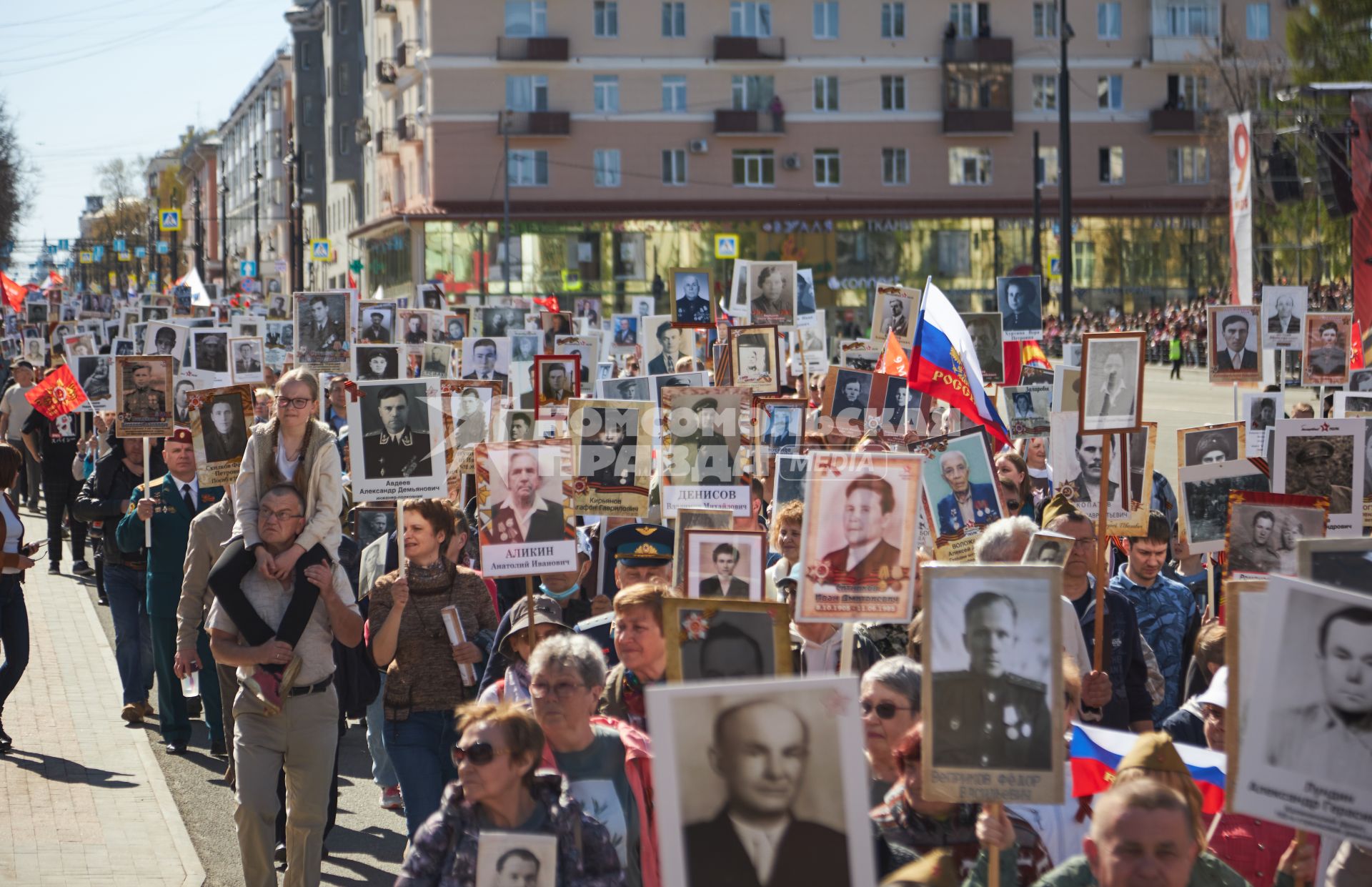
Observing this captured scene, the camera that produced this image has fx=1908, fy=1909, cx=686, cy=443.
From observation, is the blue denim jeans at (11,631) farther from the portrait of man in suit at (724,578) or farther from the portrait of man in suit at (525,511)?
the portrait of man in suit at (724,578)

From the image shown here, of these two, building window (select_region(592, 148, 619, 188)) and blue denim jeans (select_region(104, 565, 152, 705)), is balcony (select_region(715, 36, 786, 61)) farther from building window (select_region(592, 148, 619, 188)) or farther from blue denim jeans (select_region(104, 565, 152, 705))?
blue denim jeans (select_region(104, 565, 152, 705))

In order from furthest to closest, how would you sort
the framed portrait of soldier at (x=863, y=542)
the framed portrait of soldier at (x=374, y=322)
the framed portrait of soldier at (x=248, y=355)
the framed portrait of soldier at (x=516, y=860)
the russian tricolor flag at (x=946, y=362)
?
the framed portrait of soldier at (x=374, y=322)
the framed portrait of soldier at (x=248, y=355)
the russian tricolor flag at (x=946, y=362)
the framed portrait of soldier at (x=863, y=542)
the framed portrait of soldier at (x=516, y=860)

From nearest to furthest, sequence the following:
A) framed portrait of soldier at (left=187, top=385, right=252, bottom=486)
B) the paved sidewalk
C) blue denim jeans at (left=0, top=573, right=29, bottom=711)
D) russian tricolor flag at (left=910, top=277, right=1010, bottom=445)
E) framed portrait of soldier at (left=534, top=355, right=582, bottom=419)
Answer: the paved sidewalk, framed portrait of soldier at (left=187, top=385, right=252, bottom=486), russian tricolor flag at (left=910, top=277, right=1010, bottom=445), blue denim jeans at (left=0, top=573, right=29, bottom=711), framed portrait of soldier at (left=534, top=355, right=582, bottom=419)

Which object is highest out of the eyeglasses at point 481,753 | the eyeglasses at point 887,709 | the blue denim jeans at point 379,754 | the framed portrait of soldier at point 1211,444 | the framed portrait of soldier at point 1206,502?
the framed portrait of soldier at point 1211,444

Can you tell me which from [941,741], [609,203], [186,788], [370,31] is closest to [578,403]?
[186,788]

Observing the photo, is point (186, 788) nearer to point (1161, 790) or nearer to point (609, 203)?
point (1161, 790)

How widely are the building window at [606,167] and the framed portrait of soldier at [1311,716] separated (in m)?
62.1

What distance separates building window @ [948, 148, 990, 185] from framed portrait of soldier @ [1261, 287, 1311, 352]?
50.5 metres

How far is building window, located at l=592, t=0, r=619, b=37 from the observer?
6519cm

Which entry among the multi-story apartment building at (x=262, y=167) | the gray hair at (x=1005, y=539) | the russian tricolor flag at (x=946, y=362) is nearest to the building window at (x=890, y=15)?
the multi-story apartment building at (x=262, y=167)

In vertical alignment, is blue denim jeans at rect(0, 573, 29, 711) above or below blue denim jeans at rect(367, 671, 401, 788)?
above

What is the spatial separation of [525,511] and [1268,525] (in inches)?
117

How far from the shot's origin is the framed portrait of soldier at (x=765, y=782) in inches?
141

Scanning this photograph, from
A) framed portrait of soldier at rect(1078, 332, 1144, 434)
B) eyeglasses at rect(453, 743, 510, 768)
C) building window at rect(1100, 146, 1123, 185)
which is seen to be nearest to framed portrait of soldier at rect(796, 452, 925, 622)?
eyeglasses at rect(453, 743, 510, 768)
